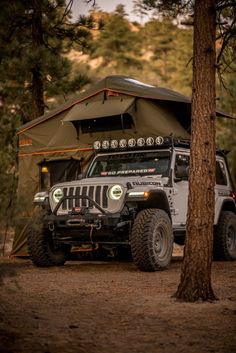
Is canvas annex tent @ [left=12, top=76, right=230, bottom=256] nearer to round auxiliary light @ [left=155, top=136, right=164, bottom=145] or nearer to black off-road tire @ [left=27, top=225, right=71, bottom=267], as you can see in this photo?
round auxiliary light @ [left=155, top=136, right=164, bottom=145]

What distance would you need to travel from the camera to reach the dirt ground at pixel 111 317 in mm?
4117

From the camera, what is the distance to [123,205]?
8.18m

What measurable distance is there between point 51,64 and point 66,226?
16.5 ft

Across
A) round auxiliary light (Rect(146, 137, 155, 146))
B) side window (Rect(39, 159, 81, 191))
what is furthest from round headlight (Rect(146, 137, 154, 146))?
side window (Rect(39, 159, 81, 191))

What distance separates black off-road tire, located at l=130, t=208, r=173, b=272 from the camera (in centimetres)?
782

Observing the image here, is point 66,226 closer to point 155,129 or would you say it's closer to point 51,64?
point 155,129

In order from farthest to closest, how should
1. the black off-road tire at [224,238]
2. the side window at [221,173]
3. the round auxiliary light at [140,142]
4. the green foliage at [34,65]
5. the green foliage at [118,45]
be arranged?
the green foliage at [118,45] → the green foliage at [34,65] → the side window at [221,173] → the black off-road tire at [224,238] → the round auxiliary light at [140,142]

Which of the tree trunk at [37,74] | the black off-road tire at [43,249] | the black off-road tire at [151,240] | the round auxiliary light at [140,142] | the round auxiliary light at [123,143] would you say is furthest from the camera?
the tree trunk at [37,74]

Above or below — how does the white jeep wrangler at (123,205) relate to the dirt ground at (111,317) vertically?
above

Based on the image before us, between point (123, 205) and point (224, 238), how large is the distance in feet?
9.27

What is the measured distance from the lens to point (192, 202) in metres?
5.95

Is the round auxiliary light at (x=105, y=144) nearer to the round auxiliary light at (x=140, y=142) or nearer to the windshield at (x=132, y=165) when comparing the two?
the windshield at (x=132, y=165)

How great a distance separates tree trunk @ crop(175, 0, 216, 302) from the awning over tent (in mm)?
3896

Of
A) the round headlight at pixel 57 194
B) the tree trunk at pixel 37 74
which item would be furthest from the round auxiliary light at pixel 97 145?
the tree trunk at pixel 37 74
